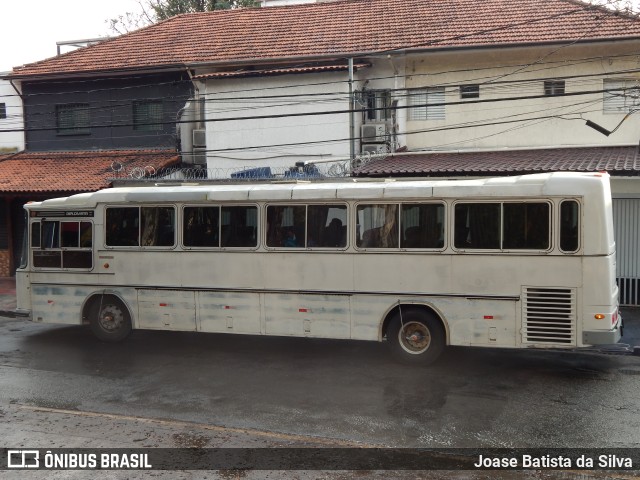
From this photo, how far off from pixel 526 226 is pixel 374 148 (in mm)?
10884

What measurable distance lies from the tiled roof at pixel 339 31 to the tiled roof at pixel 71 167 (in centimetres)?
297

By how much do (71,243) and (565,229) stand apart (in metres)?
9.35

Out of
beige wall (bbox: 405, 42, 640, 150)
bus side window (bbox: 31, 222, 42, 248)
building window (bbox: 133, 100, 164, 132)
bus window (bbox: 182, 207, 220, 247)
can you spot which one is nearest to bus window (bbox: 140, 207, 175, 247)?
bus window (bbox: 182, 207, 220, 247)

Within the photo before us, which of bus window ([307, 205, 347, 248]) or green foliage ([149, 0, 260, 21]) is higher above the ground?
green foliage ([149, 0, 260, 21])

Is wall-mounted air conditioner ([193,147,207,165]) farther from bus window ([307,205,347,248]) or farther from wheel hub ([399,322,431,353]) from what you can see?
wheel hub ([399,322,431,353])

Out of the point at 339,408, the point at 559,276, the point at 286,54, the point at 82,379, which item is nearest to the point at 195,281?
the point at 82,379

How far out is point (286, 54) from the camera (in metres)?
22.1

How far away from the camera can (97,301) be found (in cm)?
1382

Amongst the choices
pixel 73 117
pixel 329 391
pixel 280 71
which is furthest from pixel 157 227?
pixel 73 117

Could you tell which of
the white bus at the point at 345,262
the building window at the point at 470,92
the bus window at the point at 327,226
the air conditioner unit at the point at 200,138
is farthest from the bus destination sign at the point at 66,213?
the building window at the point at 470,92

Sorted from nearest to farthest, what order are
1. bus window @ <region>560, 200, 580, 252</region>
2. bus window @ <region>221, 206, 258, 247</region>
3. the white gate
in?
1. bus window @ <region>560, 200, 580, 252</region>
2. bus window @ <region>221, 206, 258, 247</region>
3. the white gate

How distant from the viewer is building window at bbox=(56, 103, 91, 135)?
81.8 ft

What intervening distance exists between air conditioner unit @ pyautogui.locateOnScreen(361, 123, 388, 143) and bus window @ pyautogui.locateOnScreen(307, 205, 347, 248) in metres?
9.24

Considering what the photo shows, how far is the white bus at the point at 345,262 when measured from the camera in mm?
10586
